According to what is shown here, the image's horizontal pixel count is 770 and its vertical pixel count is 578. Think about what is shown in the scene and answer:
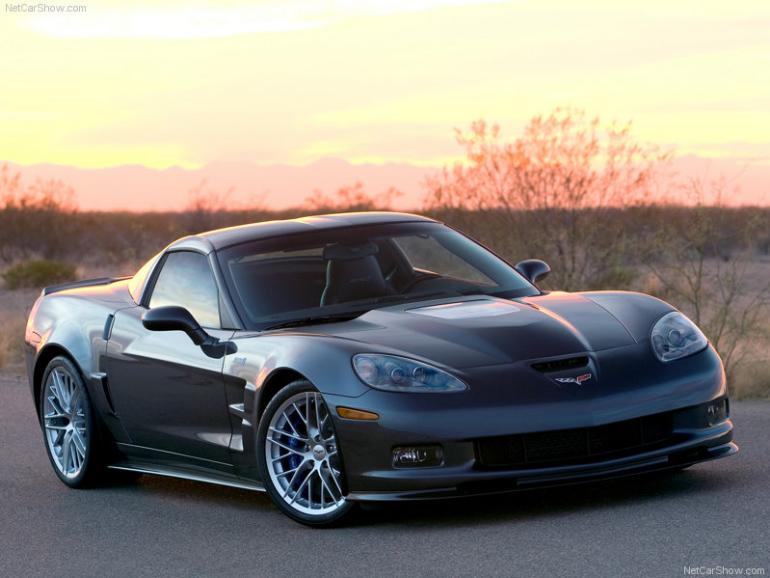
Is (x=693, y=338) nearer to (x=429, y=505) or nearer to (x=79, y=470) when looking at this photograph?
(x=429, y=505)

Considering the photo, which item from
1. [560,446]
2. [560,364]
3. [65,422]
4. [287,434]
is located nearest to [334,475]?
[287,434]

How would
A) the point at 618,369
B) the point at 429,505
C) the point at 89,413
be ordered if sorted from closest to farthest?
the point at 618,369
the point at 429,505
the point at 89,413

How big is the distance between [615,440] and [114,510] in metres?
2.91

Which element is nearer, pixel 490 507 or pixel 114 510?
pixel 490 507

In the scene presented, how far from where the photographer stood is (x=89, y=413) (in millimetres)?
8812

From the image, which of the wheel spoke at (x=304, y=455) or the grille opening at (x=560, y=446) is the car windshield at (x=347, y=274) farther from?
the grille opening at (x=560, y=446)

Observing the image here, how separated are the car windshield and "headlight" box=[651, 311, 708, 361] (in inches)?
42.9

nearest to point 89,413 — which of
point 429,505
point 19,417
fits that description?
point 429,505

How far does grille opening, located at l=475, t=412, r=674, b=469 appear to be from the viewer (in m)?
6.54

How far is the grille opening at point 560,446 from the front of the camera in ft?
21.5

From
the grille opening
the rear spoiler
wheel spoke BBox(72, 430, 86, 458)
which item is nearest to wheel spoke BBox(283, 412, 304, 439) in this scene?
the grille opening

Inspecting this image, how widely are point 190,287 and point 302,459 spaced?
1.77 metres

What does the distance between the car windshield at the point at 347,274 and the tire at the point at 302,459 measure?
0.76 metres

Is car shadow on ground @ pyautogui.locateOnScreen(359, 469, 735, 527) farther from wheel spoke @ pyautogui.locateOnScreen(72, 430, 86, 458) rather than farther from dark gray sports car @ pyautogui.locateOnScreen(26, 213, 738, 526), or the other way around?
wheel spoke @ pyautogui.locateOnScreen(72, 430, 86, 458)
